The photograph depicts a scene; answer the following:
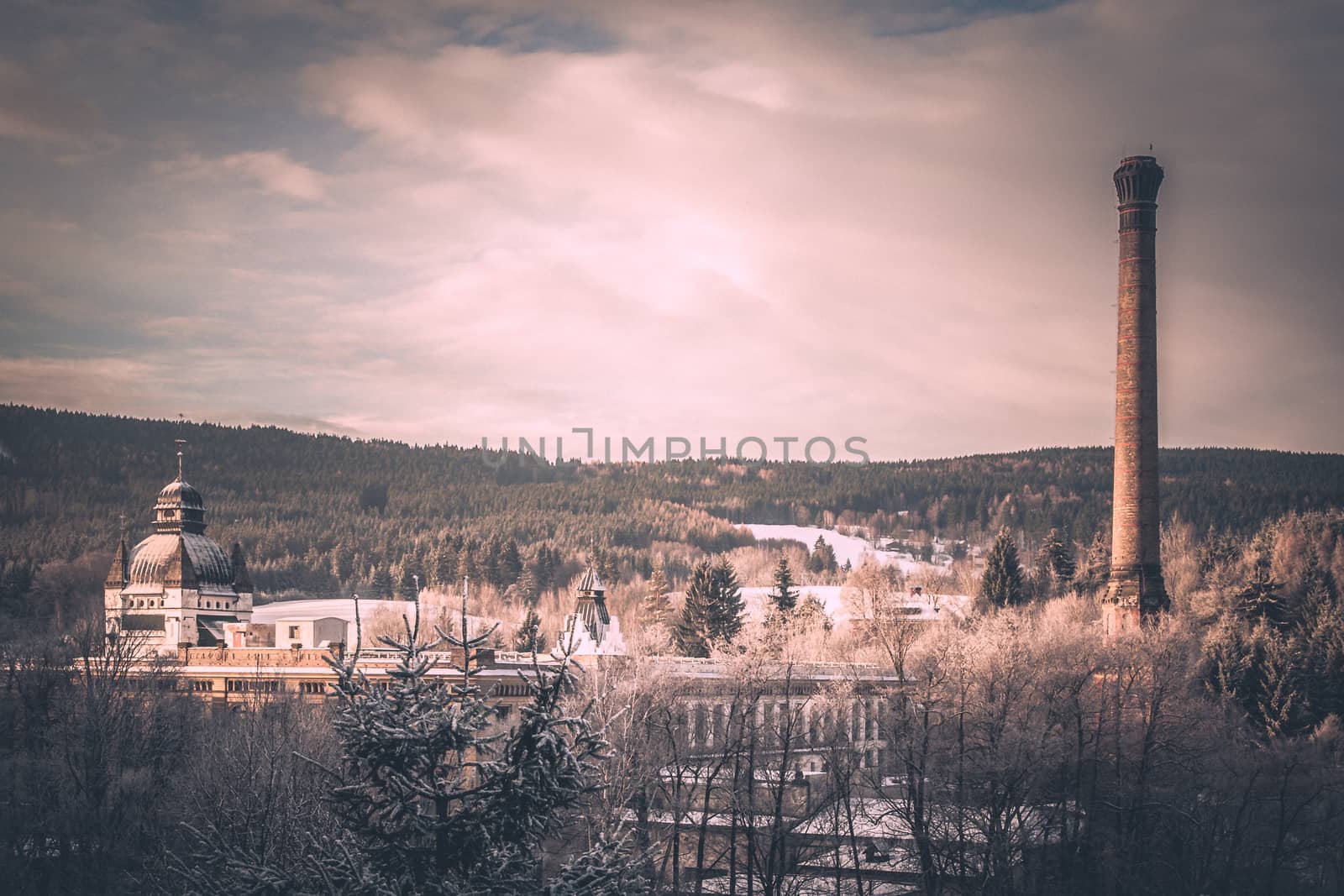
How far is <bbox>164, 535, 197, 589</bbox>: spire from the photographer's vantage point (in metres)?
100

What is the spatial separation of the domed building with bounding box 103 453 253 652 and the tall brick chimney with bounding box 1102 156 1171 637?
59.7m

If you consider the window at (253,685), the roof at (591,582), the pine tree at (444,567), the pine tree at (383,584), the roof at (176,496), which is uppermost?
the roof at (176,496)

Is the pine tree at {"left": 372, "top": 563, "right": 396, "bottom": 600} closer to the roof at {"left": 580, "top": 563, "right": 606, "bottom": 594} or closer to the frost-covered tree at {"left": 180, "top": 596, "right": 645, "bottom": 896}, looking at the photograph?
the roof at {"left": 580, "top": 563, "right": 606, "bottom": 594}

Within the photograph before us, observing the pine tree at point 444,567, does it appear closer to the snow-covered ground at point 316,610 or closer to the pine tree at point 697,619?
the snow-covered ground at point 316,610

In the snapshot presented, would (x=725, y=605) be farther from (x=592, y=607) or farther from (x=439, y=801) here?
(x=439, y=801)

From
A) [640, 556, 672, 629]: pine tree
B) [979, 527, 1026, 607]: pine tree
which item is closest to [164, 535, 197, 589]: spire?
[640, 556, 672, 629]: pine tree

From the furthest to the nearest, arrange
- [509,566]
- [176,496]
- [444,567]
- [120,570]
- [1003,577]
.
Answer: [444,567]
[509,566]
[1003,577]
[120,570]
[176,496]

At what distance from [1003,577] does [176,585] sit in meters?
58.7

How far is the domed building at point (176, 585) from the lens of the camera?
99.2 m

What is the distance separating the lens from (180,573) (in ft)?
328

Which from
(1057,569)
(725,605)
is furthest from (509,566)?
(1057,569)

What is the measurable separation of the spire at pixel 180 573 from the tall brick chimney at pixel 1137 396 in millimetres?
60638

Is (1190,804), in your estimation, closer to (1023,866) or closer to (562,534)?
(1023,866)

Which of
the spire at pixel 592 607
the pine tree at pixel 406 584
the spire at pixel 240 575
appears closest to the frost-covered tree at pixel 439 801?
the spire at pixel 592 607
